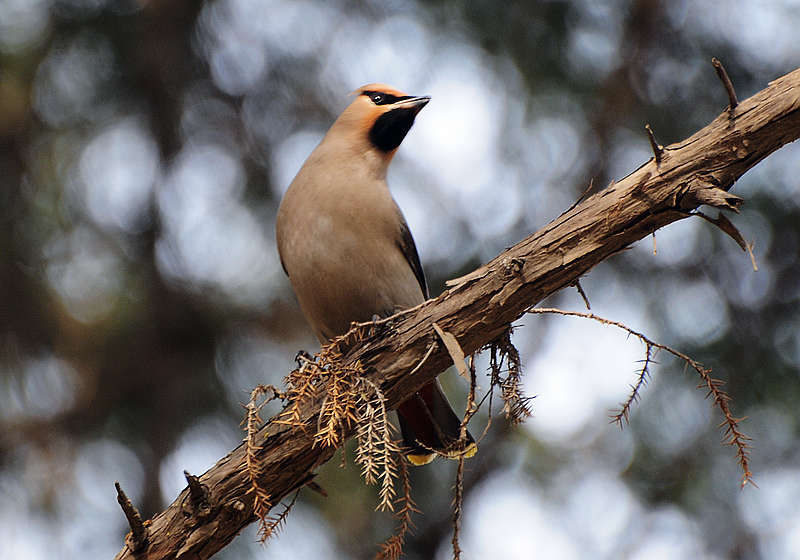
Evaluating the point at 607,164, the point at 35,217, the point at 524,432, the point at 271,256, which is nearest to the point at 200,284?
the point at 271,256

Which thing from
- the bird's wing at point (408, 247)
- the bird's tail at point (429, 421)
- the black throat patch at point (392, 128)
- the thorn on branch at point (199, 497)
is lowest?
the bird's tail at point (429, 421)

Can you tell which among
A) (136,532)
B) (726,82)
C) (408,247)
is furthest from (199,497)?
(726,82)

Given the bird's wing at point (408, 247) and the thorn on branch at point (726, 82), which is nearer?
the thorn on branch at point (726, 82)

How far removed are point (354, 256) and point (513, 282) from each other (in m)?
1.16

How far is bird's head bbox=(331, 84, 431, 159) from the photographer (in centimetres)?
439

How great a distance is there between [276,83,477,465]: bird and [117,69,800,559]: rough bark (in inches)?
27.3

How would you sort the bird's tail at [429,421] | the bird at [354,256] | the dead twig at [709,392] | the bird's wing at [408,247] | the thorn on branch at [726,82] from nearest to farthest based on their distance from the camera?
the thorn on branch at [726,82]
the dead twig at [709,392]
the bird at [354,256]
the bird's tail at [429,421]
the bird's wing at [408,247]

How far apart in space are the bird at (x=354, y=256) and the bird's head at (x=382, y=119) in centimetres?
13

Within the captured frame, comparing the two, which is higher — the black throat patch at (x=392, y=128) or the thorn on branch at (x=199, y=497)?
the black throat patch at (x=392, y=128)

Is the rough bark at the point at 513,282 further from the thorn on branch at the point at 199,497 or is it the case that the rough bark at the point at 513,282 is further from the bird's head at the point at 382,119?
the bird's head at the point at 382,119

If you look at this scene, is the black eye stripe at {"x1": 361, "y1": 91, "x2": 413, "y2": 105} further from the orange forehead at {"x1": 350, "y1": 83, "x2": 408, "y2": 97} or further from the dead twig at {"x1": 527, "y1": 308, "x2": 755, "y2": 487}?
the dead twig at {"x1": 527, "y1": 308, "x2": 755, "y2": 487}

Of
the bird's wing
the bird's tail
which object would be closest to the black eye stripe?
the bird's wing

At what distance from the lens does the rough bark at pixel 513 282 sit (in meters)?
2.53

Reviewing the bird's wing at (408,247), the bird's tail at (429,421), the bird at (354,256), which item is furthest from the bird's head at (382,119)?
the bird's tail at (429,421)
